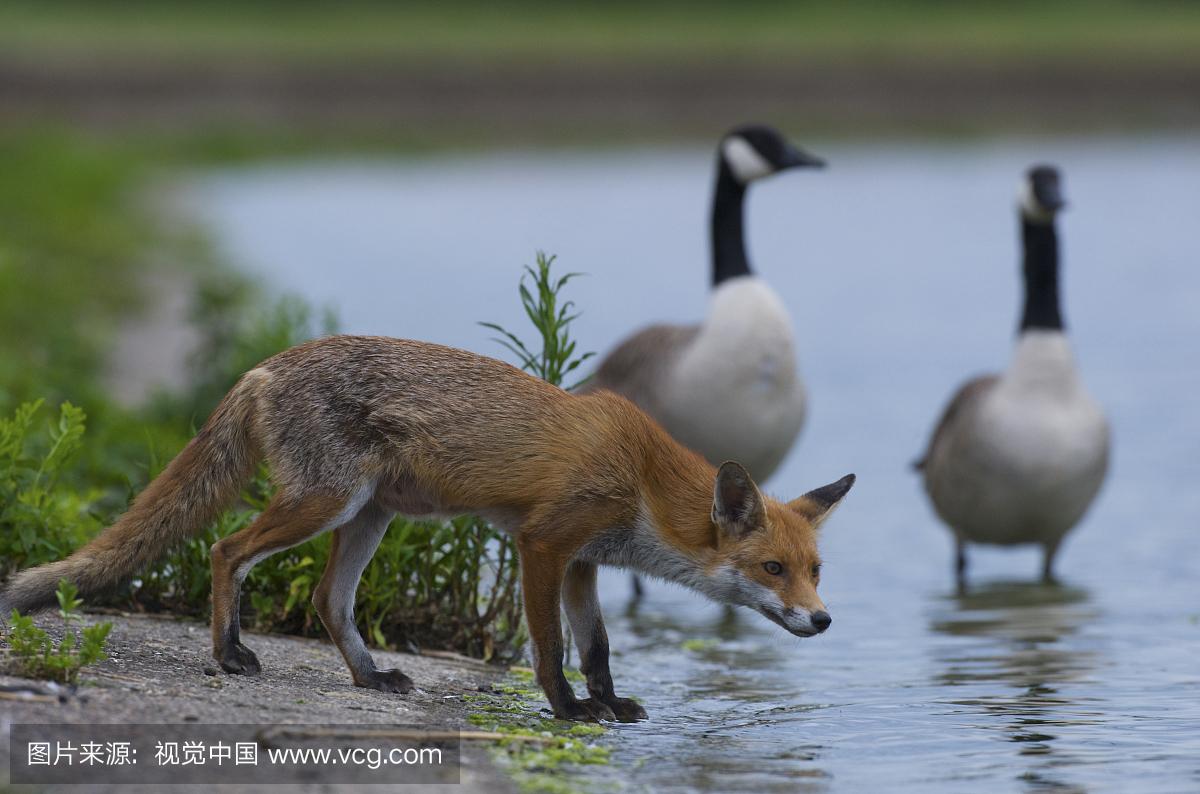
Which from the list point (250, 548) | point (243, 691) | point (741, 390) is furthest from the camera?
point (741, 390)

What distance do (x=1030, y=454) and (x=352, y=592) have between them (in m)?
4.80

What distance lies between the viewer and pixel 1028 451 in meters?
9.77

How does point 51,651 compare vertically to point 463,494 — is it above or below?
below

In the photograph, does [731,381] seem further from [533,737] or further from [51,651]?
[51,651]

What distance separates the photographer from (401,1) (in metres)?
66.1

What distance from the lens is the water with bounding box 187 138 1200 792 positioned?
19.7 feet

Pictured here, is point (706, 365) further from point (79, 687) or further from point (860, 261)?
point (860, 261)

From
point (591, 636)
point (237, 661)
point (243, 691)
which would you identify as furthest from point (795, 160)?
point (243, 691)

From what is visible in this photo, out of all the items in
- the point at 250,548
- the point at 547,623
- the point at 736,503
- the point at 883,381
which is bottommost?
the point at 547,623

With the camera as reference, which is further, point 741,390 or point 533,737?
point 741,390

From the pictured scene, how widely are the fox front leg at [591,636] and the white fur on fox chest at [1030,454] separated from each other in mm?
4150

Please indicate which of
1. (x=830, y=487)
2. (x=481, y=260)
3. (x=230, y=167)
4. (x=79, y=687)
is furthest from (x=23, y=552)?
(x=230, y=167)

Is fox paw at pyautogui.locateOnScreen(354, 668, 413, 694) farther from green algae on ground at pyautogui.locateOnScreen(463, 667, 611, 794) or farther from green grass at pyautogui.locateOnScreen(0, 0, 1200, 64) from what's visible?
green grass at pyautogui.locateOnScreen(0, 0, 1200, 64)

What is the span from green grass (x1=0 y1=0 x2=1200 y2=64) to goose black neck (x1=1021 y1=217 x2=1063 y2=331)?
35.5 meters
